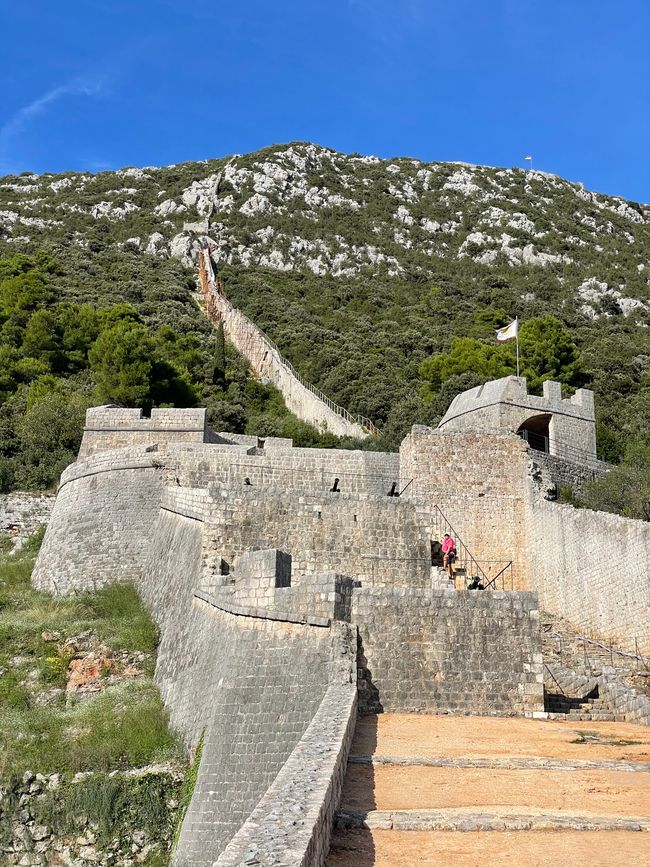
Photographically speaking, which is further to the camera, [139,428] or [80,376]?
[80,376]

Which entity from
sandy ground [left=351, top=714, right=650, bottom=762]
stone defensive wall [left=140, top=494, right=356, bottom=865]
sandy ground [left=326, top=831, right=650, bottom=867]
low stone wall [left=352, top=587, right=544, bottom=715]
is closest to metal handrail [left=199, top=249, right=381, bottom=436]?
low stone wall [left=352, top=587, right=544, bottom=715]

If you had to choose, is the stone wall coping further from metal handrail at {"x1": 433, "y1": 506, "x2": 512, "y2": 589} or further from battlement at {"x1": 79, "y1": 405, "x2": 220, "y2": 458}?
battlement at {"x1": 79, "y1": 405, "x2": 220, "y2": 458}

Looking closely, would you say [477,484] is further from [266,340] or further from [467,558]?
[266,340]

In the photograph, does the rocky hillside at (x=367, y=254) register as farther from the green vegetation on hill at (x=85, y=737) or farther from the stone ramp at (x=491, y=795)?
the stone ramp at (x=491, y=795)

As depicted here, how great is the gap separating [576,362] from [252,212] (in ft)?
139

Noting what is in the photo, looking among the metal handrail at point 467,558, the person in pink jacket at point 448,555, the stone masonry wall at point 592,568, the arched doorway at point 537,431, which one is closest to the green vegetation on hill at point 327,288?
the arched doorway at point 537,431

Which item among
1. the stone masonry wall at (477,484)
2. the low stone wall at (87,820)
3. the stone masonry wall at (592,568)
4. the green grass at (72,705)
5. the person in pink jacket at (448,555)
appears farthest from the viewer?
the stone masonry wall at (477,484)

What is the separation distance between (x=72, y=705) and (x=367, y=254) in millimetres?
58560

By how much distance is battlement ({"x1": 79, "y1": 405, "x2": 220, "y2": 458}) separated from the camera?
2353 centimetres

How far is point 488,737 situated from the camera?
10891 mm

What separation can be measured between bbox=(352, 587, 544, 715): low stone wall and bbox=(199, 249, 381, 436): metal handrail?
20.9m

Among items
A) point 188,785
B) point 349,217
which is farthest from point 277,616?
point 349,217

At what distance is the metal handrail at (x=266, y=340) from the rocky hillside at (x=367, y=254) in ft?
3.49

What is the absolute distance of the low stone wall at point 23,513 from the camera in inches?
940
